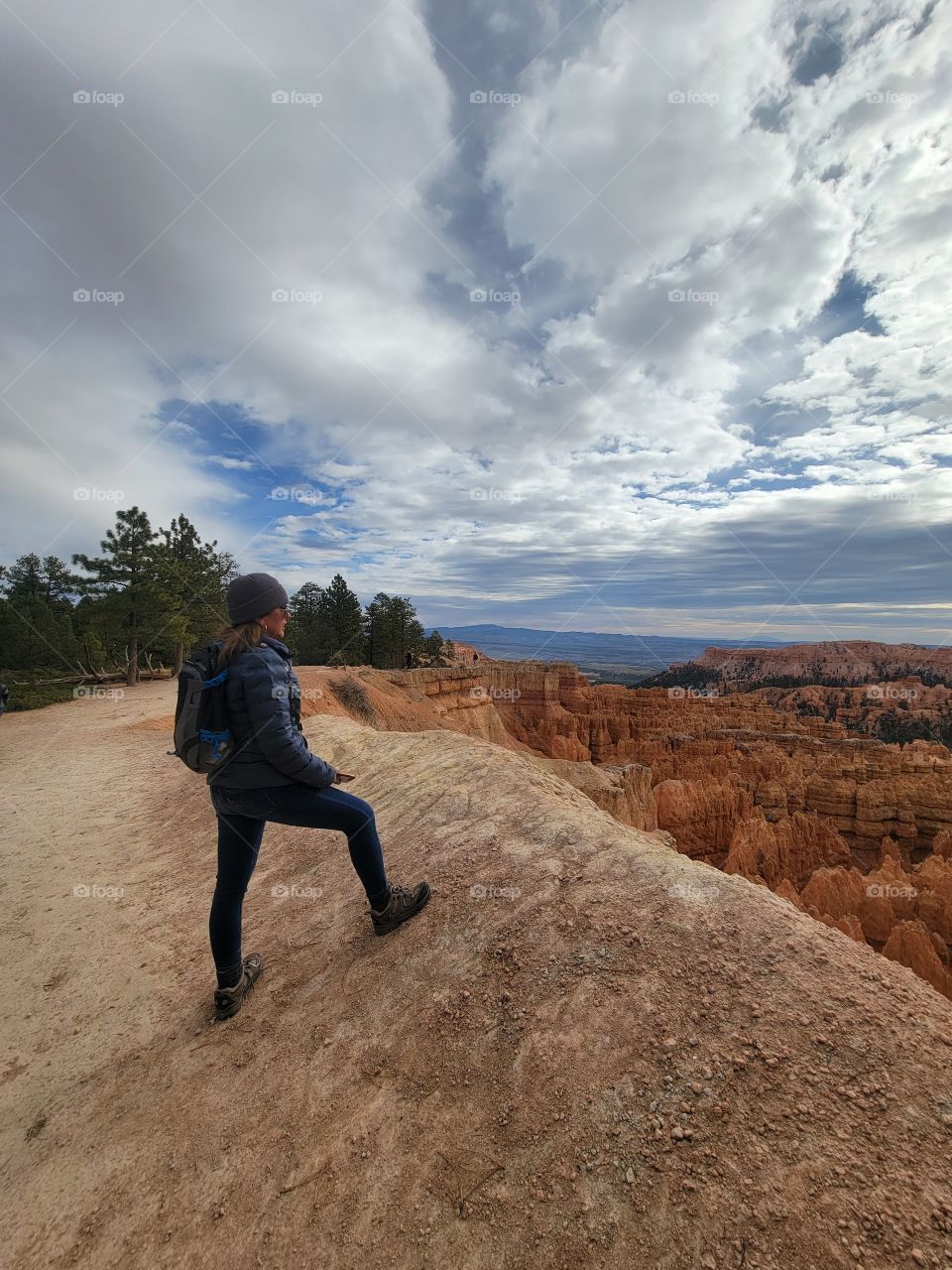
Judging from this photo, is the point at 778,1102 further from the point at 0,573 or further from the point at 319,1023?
the point at 0,573

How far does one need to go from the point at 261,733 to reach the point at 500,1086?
7.30 feet

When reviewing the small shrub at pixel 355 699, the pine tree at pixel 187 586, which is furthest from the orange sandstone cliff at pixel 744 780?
the pine tree at pixel 187 586

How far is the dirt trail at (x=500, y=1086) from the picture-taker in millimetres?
1933

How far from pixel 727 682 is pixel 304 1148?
129 m

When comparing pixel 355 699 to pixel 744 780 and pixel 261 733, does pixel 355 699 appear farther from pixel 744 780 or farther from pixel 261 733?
pixel 744 780

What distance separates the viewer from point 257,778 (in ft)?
Result: 10.2

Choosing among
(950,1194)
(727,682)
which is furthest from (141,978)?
(727,682)

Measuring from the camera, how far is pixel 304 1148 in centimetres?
248

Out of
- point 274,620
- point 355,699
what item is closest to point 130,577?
point 355,699

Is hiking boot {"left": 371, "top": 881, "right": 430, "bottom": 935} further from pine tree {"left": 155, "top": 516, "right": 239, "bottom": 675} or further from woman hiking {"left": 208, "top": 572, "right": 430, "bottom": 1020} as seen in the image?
pine tree {"left": 155, "top": 516, "right": 239, "bottom": 675}

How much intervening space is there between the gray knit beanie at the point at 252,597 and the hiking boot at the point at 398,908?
2257 millimetres

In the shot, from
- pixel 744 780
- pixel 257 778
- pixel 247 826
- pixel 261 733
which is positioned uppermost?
pixel 261 733

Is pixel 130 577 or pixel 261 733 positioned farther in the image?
pixel 130 577


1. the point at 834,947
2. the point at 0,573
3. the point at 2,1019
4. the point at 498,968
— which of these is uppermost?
the point at 0,573
